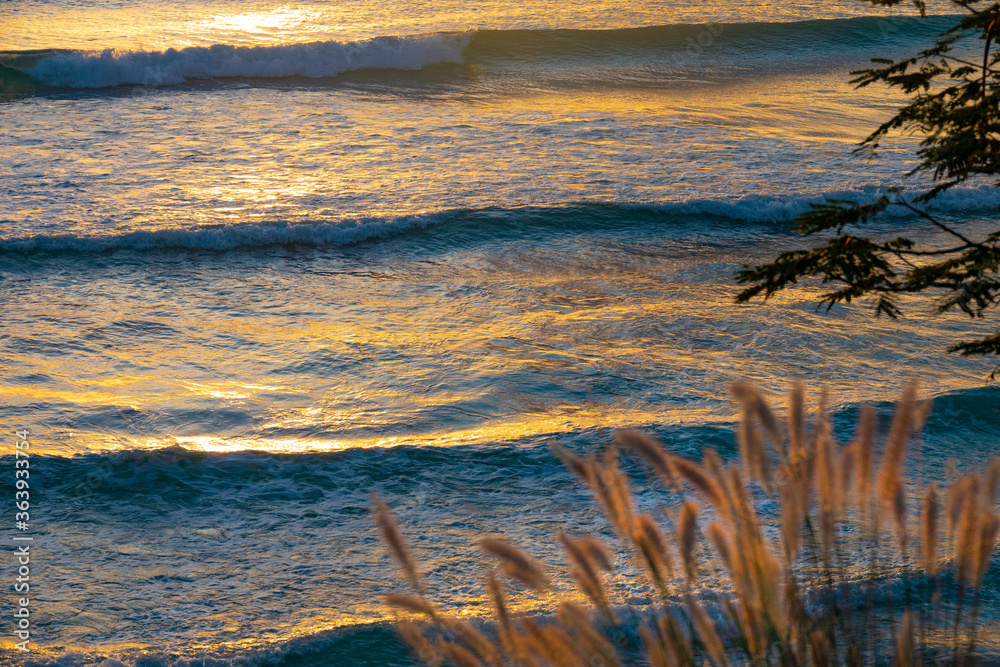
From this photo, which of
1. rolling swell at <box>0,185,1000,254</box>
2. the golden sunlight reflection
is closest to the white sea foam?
the golden sunlight reflection

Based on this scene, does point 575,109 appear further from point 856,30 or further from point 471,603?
point 471,603

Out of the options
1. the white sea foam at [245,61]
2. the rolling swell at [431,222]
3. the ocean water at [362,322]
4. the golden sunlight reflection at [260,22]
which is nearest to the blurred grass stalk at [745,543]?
the ocean water at [362,322]

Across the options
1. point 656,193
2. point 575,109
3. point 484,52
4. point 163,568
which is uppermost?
point 484,52

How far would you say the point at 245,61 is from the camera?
20359 millimetres

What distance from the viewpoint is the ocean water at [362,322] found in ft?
13.5

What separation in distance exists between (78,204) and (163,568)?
847cm

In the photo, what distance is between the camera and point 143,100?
17.3 meters

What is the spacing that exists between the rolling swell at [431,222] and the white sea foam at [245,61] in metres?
10.4

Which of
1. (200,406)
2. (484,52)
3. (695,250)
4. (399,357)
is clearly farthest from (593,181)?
(484,52)

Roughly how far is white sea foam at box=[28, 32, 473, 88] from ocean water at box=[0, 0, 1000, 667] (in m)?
0.11

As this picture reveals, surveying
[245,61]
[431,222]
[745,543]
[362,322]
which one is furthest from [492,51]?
[745,543]

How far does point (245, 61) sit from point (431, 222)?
12.2 metres

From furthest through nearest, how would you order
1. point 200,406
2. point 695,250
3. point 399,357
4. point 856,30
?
1. point 856,30
2. point 695,250
3. point 399,357
4. point 200,406

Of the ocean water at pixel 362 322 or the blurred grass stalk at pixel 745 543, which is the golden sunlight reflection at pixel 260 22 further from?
the blurred grass stalk at pixel 745 543
